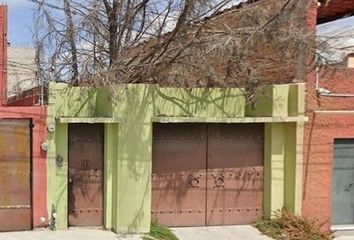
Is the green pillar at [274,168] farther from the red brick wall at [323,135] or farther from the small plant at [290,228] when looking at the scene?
the red brick wall at [323,135]

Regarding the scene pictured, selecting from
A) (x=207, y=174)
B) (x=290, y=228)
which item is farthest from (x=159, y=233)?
(x=290, y=228)

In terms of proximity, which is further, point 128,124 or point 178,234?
point 178,234

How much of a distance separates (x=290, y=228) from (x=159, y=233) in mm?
2435

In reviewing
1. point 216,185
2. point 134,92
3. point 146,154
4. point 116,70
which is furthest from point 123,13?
point 216,185

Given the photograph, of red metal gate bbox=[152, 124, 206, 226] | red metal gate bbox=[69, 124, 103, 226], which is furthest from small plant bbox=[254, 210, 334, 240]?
red metal gate bbox=[69, 124, 103, 226]

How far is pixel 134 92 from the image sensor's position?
356 inches

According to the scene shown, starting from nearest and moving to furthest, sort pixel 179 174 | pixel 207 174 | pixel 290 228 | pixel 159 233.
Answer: pixel 159 233, pixel 290 228, pixel 179 174, pixel 207 174

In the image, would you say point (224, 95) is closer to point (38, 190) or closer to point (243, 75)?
point (243, 75)

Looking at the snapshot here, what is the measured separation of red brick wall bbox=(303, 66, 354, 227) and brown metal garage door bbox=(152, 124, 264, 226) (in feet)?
3.00

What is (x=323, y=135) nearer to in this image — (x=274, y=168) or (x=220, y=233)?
(x=274, y=168)

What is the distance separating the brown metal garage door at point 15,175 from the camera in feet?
29.2

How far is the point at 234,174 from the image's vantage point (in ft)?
32.5

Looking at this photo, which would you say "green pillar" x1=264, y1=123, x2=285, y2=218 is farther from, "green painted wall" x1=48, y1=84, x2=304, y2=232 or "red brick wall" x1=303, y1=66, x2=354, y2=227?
"red brick wall" x1=303, y1=66, x2=354, y2=227

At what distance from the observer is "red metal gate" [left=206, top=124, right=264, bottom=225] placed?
9.82 metres
